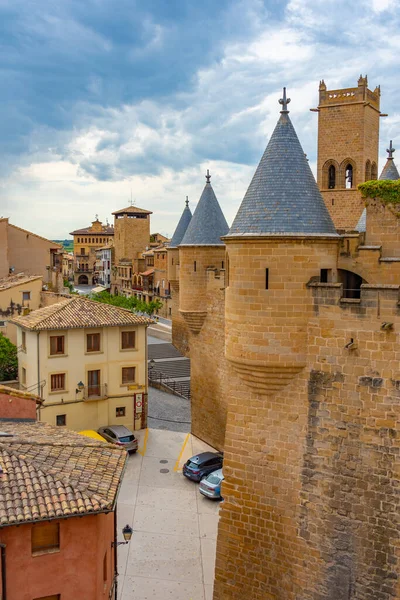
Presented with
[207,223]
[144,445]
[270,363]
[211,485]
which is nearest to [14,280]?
[144,445]

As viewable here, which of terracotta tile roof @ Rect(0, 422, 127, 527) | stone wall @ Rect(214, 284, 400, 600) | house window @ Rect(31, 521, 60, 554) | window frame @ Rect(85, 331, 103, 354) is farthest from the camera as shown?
window frame @ Rect(85, 331, 103, 354)

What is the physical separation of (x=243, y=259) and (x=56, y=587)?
744 cm

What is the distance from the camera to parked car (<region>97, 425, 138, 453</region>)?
25.0 meters

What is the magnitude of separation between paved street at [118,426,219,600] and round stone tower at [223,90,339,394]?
22.1 feet

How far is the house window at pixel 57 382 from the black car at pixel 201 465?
7.80 m

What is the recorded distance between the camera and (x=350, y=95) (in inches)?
1163

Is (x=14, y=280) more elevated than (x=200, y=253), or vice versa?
(x=200, y=253)

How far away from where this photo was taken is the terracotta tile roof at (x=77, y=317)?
2689cm

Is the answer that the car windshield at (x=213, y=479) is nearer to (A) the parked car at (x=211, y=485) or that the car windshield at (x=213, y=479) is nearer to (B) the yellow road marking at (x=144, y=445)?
(A) the parked car at (x=211, y=485)

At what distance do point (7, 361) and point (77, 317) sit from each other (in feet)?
23.0

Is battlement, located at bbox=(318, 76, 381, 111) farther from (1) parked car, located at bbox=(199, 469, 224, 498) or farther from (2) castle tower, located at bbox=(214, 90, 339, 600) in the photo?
(1) parked car, located at bbox=(199, 469, 224, 498)

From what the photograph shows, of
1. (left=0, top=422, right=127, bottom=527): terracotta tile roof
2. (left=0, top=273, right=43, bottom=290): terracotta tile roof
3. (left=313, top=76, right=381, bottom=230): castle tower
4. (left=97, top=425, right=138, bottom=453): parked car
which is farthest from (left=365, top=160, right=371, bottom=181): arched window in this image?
(left=0, top=422, right=127, bottom=527): terracotta tile roof

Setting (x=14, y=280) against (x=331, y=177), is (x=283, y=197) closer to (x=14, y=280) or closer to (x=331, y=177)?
(x=331, y=177)

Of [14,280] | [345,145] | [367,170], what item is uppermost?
[345,145]
